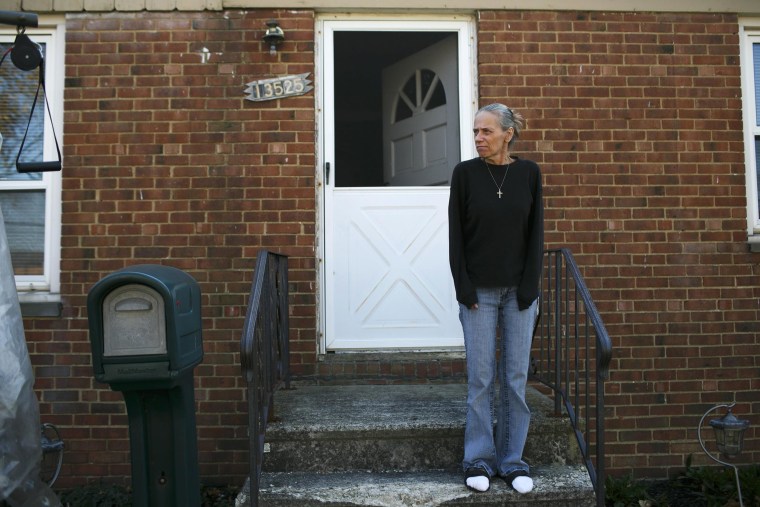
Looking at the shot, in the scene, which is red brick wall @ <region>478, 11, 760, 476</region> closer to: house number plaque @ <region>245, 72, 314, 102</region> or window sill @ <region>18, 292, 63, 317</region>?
house number plaque @ <region>245, 72, 314, 102</region>

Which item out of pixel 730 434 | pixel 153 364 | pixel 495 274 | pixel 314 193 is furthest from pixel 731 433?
pixel 153 364

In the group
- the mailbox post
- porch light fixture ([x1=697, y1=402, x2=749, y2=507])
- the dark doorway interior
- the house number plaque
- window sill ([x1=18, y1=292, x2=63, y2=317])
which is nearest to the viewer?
the mailbox post

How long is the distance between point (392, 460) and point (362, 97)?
5.19m

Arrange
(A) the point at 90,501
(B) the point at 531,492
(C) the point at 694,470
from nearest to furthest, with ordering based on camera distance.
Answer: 1. (B) the point at 531,492
2. (A) the point at 90,501
3. (C) the point at 694,470

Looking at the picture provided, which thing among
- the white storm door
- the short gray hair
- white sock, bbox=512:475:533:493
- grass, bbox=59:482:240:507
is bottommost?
grass, bbox=59:482:240:507

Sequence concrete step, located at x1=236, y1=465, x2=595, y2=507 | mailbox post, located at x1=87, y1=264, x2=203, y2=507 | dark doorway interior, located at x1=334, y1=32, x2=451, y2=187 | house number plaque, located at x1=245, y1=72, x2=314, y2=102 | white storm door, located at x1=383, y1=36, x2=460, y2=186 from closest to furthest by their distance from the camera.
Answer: mailbox post, located at x1=87, y1=264, x2=203, y2=507
concrete step, located at x1=236, y1=465, x2=595, y2=507
house number plaque, located at x1=245, y1=72, x2=314, y2=102
white storm door, located at x1=383, y1=36, x2=460, y2=186
dark doorway interior, located at x1=334, y1=32, x2=451, y2=187

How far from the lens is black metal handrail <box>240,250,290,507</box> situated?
3041 millimetres

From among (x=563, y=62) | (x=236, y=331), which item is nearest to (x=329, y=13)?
(x=563, y=62)

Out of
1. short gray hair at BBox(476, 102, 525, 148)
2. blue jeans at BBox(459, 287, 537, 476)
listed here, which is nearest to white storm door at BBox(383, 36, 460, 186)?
short gray hair at BBox(476, 102, 525, 148)

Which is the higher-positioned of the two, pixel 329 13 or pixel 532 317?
pixel 329 13

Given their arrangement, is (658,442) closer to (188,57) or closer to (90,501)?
(90,501)

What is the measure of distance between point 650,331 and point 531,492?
1868 mm

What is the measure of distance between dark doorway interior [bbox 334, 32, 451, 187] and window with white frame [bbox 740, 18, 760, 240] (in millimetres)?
2151

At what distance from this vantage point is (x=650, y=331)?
4.57m
